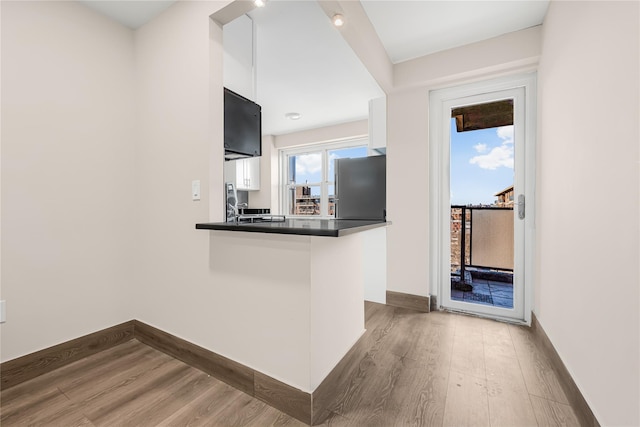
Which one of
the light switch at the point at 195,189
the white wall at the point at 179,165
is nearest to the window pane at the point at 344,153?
the white wall at the point at 179,165

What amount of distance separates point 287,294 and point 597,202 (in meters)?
1.44

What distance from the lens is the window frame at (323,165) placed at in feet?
16.2

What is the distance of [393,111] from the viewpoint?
2910 millimetres

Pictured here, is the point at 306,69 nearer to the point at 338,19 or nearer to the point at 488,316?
the point at 338,19

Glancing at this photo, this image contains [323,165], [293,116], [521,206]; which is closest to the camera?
[521,206]

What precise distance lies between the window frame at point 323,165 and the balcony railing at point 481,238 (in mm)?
2320

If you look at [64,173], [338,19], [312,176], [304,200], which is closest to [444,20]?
[338,19]

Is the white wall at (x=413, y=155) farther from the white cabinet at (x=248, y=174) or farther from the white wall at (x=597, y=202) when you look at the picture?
the white cabinet at (x=248, y=174)

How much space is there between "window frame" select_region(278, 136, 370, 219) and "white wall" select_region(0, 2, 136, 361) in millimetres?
3418

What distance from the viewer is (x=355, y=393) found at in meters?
1.48

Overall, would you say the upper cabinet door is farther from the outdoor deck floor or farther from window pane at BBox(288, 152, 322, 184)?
the outdoor deck floor

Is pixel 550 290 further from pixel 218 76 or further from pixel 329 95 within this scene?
pixel 329 95

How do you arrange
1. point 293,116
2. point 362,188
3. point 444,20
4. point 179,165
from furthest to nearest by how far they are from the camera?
point 293,116
point 362,188
point 444,20
point 179,165

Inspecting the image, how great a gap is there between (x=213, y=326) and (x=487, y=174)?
Answer: 2.64 meters
